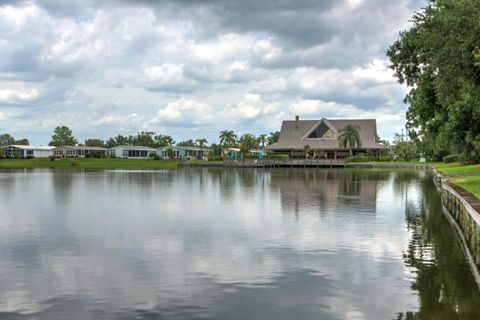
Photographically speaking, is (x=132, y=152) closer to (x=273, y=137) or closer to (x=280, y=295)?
(x=273, y=137)

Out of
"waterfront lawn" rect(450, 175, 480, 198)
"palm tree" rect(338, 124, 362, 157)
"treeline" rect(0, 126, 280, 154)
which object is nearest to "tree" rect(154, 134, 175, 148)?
"treeline" rect(0, 126, 280, 154)

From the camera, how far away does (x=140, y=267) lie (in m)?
16.7

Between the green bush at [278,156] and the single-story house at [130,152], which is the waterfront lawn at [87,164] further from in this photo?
the green bush at [278,156]

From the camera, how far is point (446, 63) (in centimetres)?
2681

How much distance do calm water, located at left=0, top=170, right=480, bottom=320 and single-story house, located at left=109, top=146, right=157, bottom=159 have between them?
391 feet

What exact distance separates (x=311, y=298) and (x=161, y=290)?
397 cm

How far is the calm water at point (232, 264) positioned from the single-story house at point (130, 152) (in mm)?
119179

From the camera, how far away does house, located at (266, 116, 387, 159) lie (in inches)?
4557

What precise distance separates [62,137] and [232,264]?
166 meters

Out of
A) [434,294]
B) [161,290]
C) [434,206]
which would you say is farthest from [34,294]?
[434,206]

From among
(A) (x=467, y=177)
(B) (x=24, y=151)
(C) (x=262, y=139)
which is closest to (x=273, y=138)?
(C) (x=262, y=139)

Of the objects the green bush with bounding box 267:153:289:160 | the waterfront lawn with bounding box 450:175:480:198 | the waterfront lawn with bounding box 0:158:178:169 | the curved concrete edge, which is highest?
the green bush with bounding box 267:153:289:160

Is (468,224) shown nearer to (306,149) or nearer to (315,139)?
(306,149)

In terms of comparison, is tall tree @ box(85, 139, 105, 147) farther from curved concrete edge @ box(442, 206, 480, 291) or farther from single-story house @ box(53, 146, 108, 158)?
curved concrete edge @ box(442, 206, 480, 291)
